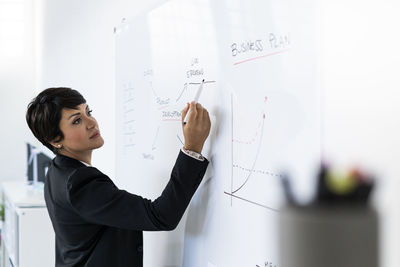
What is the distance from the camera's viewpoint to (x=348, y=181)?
25 centimetres

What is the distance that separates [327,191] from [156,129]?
1176 mm

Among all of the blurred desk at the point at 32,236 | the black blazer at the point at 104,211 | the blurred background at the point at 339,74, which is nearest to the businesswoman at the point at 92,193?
the black blazer at the point at 104,211

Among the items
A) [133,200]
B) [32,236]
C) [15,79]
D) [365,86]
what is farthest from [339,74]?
[15,79]

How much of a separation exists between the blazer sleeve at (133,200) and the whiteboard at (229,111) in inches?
2.5

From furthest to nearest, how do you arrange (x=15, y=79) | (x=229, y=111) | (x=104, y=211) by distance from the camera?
(x=15, y=79) → (x=104, y=211) → (x=229, y=111)

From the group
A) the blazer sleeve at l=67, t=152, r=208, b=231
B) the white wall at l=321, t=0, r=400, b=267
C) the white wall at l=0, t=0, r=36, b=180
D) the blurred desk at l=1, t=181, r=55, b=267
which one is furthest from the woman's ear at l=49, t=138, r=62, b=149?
the white wall at l=0, t=0, r=36, b=180

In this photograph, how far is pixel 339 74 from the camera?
0.69 m

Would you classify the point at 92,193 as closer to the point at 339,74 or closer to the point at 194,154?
the point at 194,154

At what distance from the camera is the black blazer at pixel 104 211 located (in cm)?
110

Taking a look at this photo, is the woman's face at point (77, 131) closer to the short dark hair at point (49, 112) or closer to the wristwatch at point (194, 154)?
the short dark hair at point (49, 112)

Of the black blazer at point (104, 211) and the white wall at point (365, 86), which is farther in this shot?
the black blazer at point (104, 211)

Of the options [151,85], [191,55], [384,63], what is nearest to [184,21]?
[191,55]

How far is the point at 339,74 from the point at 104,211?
27.3 inches

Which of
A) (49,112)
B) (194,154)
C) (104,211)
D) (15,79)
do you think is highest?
(15,79)
